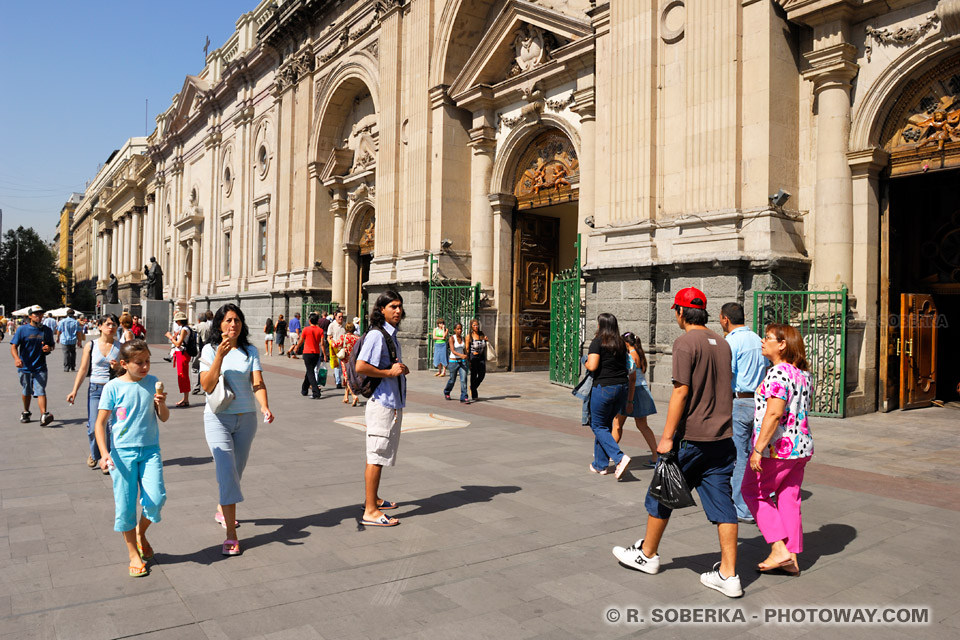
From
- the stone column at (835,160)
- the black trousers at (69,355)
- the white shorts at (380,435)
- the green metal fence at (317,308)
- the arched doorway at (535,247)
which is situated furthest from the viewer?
the green metal fence at (317,308)

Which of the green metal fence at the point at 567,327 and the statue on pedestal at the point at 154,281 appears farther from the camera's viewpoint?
the statue on pedestal at the point at 154,281

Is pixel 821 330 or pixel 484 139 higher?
pixel 484 139

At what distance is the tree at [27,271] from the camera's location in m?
69.4

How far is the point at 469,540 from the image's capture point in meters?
5.00

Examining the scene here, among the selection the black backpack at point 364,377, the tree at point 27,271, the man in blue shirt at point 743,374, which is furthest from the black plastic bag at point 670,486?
the tree at point 27,271

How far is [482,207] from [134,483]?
16.2 meters

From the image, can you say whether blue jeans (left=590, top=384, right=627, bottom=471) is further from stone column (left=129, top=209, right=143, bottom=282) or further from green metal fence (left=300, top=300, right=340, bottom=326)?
stone column (left=129, top=209, right=143, bottom=282)

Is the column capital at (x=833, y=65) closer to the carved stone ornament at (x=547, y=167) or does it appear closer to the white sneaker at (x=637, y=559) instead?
the carved stone ornament at (x=547, y=167)

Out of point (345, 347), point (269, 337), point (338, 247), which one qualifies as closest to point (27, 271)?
point (269, 337)

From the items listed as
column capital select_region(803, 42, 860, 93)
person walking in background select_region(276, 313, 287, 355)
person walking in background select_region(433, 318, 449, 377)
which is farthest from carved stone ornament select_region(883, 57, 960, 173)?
person walking in background select_region(276, 313, 287, 355)

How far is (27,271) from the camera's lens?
72.3 metres

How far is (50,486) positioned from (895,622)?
22.4 feet

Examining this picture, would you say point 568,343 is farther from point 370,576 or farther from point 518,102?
point 370,576

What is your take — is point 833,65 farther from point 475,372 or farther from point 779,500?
point 779,500
